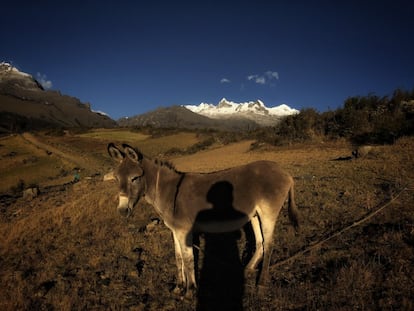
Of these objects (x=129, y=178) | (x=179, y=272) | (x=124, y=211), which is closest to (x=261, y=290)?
(x=179, y=272)

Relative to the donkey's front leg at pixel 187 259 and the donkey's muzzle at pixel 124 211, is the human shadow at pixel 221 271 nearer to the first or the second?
the donkey's front leg at pixel 187 259

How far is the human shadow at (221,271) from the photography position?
4.51 metres

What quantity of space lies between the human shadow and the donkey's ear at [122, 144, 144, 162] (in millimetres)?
1510

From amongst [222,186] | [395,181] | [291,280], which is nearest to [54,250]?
[222,186]

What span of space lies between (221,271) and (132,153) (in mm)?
3084

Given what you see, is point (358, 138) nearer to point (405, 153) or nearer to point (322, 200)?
point (405, 153)

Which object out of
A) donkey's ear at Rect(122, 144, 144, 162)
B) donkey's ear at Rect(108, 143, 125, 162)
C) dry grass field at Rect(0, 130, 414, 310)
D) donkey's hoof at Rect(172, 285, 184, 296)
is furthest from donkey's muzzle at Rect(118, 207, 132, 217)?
donkey's hoof at Rect(172, 285, 184, 296)

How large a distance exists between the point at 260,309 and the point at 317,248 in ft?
7.07

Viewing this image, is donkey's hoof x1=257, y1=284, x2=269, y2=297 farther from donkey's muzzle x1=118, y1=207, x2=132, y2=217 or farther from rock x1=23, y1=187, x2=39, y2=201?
rock x1=23, y1=187, x2=39, y2=201

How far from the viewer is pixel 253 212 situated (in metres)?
4.71

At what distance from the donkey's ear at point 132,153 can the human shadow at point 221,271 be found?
151 cm

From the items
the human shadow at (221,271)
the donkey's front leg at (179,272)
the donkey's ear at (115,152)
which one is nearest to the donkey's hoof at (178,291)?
the donkey's front leg at (179,272)

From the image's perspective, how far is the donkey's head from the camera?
472 cm

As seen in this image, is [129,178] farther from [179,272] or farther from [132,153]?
[179,272]
